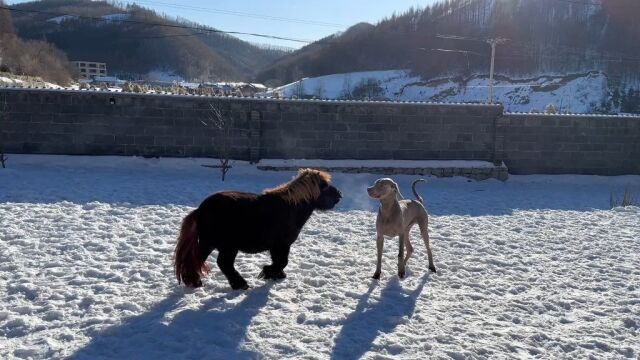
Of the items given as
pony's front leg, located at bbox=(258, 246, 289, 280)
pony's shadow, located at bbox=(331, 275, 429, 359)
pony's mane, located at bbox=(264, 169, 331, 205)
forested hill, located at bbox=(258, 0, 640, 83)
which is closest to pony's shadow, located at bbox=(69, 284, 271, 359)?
pony's front leg, located at bbox=(258, 246, 289, 280)

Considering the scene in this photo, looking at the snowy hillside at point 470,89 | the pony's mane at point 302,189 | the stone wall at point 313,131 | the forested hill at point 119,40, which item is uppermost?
the forested hill at point 119,40

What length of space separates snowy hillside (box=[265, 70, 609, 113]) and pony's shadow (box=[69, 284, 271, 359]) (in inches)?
2172

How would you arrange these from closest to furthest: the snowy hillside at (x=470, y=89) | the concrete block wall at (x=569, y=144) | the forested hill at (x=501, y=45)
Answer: the concrete block wall at (x=569, y=144)
the snowy hillside at (x=470, y=89)
the forested hill at (x=501, y=45)

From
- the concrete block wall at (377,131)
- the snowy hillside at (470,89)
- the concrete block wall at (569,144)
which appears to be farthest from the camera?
the snowy hillside at (470,89)

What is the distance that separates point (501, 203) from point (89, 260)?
304 inches

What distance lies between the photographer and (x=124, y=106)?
12203 millimetres

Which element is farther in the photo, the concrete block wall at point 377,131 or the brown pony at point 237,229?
the concrete block wall at point 377,131

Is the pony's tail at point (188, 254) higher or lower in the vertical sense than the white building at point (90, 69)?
lower

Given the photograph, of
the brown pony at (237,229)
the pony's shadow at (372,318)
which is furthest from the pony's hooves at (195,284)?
the pony's shadow at (372,318)

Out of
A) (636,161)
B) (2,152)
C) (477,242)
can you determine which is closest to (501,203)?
(477,242)

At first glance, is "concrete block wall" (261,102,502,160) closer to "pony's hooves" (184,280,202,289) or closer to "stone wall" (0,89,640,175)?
"stone wall" (0,89,640,175)

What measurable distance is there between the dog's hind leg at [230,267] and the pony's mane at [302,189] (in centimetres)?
71

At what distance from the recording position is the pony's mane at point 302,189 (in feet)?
16.7

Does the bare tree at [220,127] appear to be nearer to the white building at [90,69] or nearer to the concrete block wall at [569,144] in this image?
the concrete block wall at [569,144]
